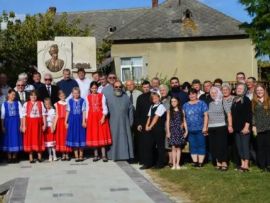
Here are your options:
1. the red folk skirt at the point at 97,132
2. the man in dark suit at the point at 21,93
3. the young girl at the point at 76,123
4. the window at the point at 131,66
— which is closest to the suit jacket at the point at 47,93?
the man in dark suit at the point at 21,93

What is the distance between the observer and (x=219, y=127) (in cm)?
1238

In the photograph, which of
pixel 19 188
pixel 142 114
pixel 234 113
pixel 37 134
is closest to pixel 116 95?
pixel 142 114

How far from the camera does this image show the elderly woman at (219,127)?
486 inches

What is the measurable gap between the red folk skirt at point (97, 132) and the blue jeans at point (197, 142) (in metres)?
1.96

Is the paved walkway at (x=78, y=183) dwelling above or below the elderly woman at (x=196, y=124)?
below

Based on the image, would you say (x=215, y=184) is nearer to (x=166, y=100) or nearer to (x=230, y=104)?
(x=230, y=104)

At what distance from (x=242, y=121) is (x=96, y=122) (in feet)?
11.1

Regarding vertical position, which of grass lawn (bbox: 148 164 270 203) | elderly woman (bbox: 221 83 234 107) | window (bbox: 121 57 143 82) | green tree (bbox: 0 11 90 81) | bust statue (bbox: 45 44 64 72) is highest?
green tree (bbox: 0 11 90 81)

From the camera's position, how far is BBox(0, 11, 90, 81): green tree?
117 feet

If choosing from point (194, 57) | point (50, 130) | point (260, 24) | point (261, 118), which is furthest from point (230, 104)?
point (194, 57)

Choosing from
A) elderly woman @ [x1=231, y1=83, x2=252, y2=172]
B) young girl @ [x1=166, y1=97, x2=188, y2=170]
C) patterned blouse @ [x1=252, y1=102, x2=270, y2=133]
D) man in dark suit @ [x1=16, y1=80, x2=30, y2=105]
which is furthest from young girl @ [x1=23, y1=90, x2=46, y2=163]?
patterned blouse @ [x1=252, y1=102, x2=270, y2=133]

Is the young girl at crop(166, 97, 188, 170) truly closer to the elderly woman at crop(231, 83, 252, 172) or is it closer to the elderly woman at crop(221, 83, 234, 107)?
the elderly woman at crop(221, 83, 234, 107)

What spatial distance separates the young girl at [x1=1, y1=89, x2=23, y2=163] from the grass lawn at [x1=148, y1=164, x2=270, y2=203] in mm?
3236

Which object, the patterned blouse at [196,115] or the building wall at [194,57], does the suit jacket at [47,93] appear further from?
the building wall at [194,57]
